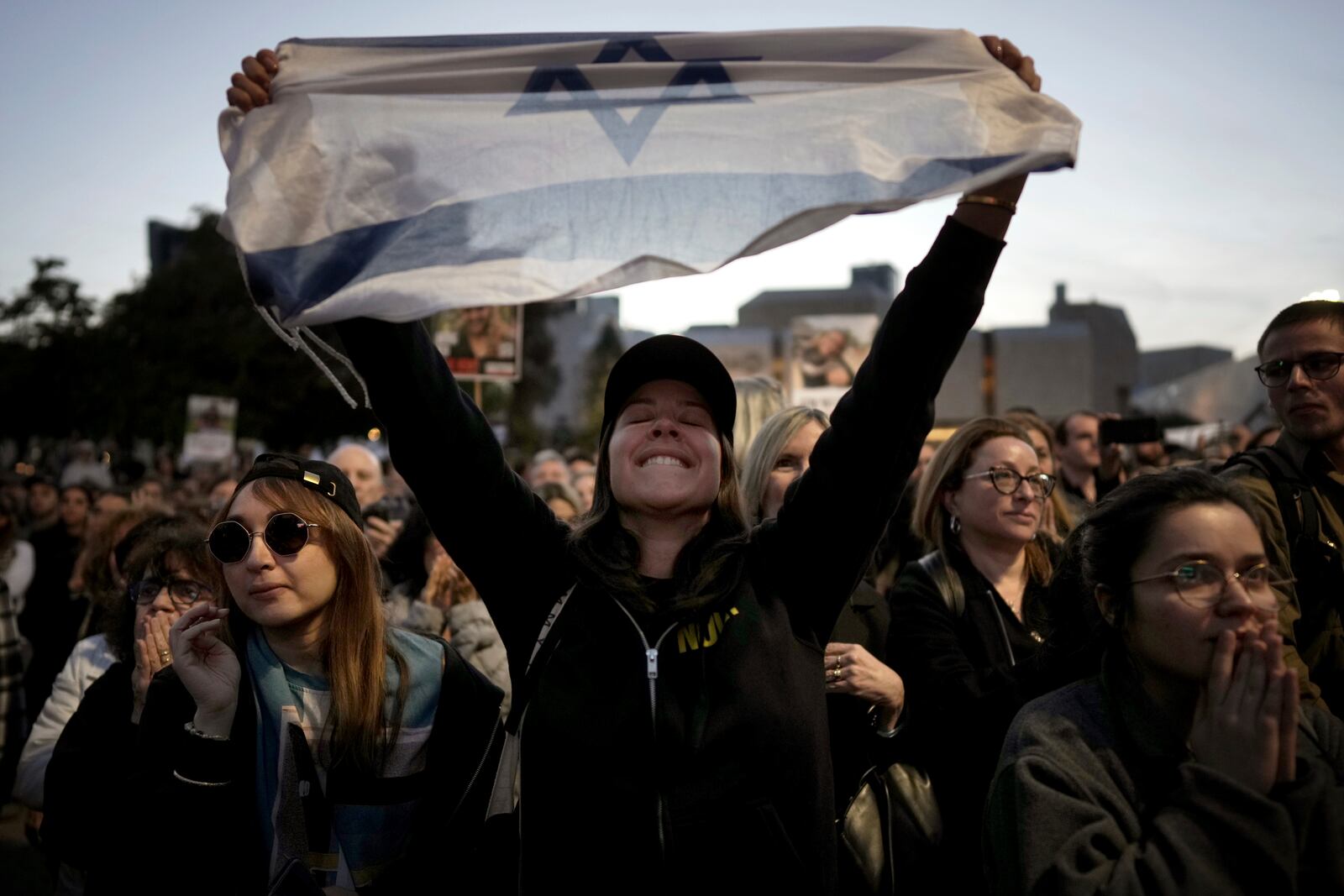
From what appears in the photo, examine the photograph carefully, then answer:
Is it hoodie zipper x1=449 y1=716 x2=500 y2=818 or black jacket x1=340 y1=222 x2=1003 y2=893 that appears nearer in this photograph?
black jacket x1=340 y1=222 x2=1003 y2=893

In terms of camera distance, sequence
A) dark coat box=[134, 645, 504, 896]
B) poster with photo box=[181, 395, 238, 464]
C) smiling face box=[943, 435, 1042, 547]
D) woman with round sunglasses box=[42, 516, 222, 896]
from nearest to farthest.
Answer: dark coat box=[134, 645, 504, 896]
woman with round sunglasses box=[42, 516, 222, 896]
smiling face box=[943, 435, 1042, 547]
poster with photo box=[181, 395, 238, 464]

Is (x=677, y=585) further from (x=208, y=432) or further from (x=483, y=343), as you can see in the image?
(x=208, y=432)

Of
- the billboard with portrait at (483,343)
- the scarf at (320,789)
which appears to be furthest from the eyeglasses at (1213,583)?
the billboard with portrait at (483,343)

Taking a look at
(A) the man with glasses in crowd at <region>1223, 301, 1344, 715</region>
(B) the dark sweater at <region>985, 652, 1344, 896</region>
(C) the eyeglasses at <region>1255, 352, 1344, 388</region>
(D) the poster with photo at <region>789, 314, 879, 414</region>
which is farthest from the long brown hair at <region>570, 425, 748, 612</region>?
(D) the poster with photo at <region>789, 314, 879, 414</region>

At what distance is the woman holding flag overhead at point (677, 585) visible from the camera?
2.24 meters

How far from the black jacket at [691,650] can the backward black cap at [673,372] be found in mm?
293

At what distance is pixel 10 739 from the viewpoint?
5027 millimetres

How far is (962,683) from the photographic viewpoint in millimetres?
3393

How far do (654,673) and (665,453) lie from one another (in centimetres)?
49

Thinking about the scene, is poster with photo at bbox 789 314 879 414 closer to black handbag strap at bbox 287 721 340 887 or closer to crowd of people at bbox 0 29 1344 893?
crowd of people at bbox 0 29 1344 893

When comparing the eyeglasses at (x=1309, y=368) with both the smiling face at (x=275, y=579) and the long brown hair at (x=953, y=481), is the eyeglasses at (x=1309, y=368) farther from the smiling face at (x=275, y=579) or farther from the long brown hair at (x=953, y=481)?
the smiling face at (x=275, y=579)

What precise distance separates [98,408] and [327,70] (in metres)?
37.8

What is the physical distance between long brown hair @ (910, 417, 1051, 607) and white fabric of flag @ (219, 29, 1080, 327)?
1.94 meters

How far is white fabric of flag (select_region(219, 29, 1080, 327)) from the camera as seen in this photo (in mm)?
2297
